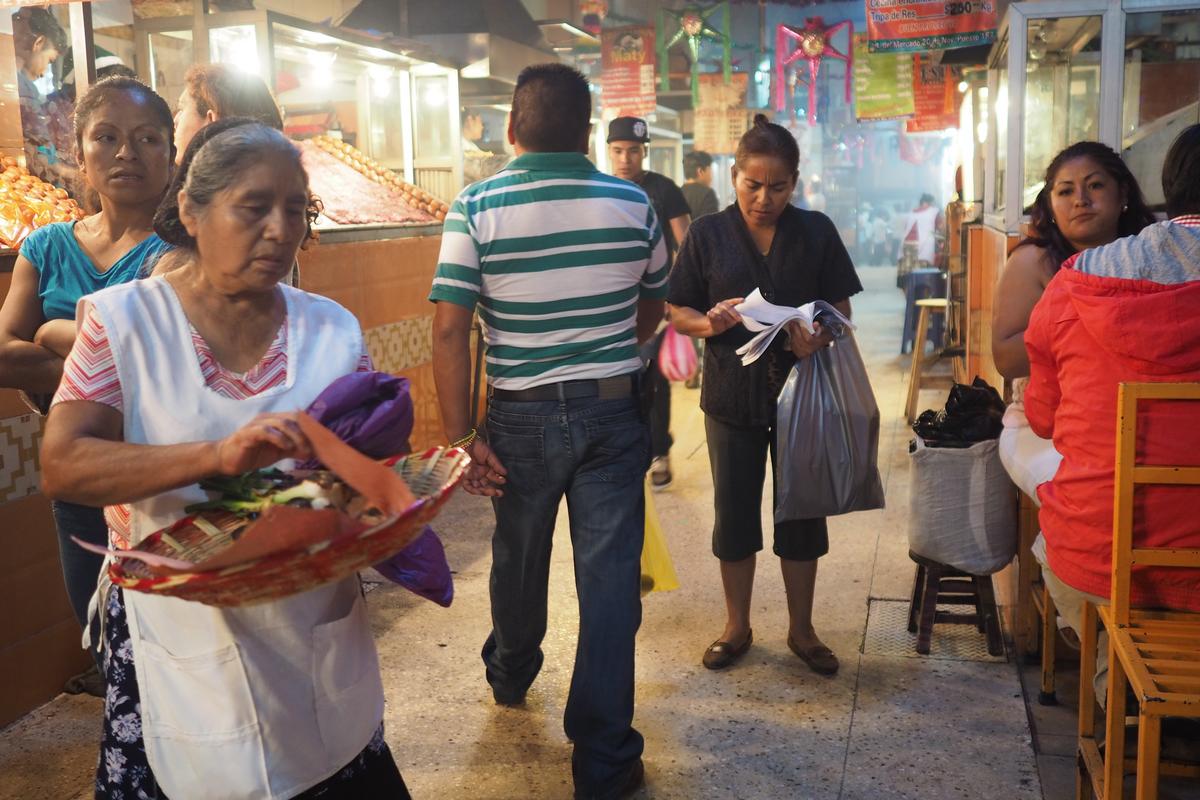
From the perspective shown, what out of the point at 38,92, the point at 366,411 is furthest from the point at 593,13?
the point at 366,411

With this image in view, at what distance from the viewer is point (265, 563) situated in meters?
1.56

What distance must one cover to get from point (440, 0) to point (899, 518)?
612cm

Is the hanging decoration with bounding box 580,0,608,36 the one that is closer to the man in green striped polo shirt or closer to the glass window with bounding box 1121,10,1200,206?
the glass window with bounding box 1121,10,1200,206

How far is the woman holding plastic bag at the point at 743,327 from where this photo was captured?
A: 4.05 metres

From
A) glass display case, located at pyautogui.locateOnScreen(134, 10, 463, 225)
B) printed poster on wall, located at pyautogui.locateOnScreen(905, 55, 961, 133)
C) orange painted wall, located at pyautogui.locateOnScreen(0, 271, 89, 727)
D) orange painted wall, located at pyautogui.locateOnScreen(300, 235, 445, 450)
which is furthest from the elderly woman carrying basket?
printed poster on wall, located at pyautogui.locateOnScreen(905, 55, 961, 133)

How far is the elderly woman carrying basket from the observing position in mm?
1846

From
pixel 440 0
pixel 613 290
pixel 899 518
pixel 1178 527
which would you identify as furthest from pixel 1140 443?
pixel 440 0

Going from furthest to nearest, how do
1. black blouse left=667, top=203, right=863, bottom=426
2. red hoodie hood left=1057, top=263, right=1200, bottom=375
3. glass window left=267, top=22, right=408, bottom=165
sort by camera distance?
1. glass window left=267, top=22, right=408, bottom=165
2. black blouse left=667, top=203, right=863, bottom=426
3. red hoodie hood left=1057, top=263, right=1200, bottom=375

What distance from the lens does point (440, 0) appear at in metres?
9.70

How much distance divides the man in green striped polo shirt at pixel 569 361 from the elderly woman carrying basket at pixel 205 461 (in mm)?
1244

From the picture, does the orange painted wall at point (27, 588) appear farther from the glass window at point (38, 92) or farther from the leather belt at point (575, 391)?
the leather belt at point (575, 391)

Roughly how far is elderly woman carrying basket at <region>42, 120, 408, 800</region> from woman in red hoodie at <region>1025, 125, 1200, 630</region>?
1.83 m

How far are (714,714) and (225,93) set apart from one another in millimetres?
2623

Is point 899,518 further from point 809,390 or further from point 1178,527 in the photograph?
point 1178,527
